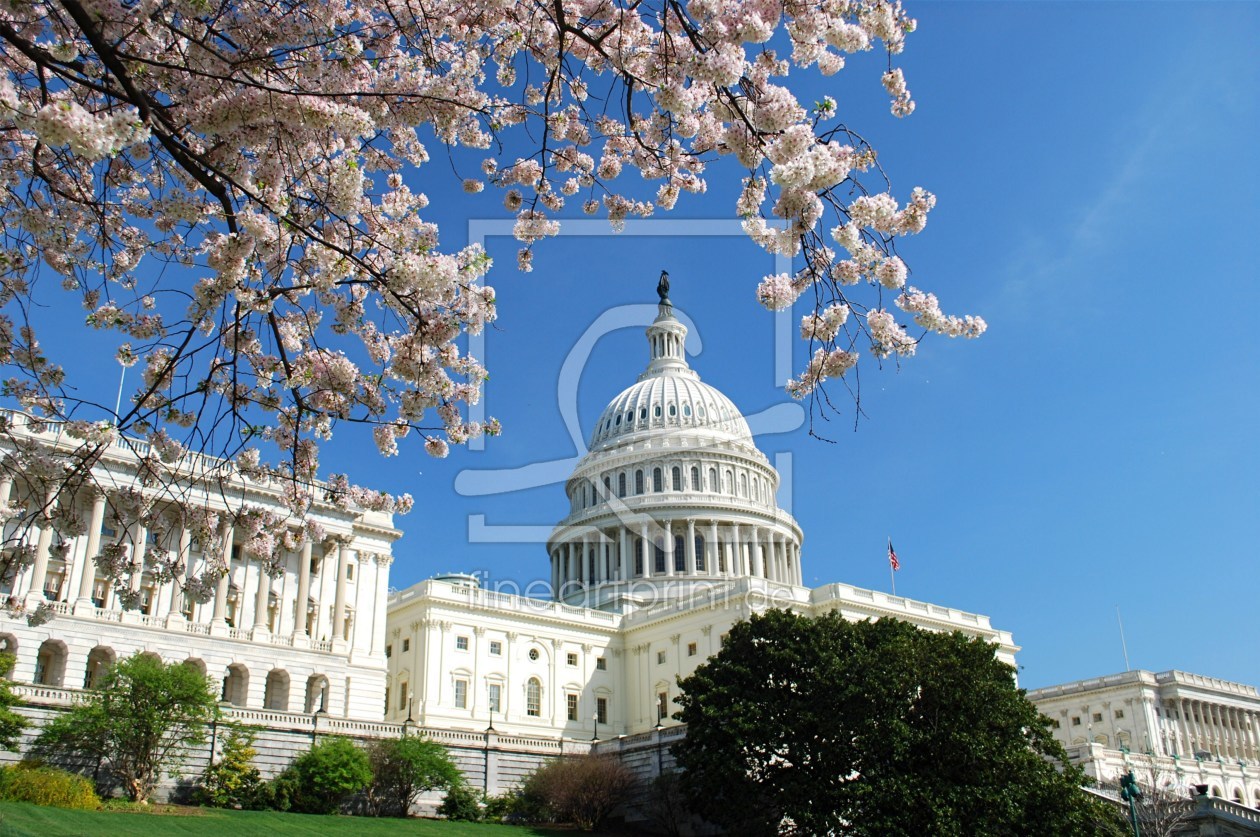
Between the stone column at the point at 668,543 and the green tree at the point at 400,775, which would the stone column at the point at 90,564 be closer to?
the green tree at the point at 400,775

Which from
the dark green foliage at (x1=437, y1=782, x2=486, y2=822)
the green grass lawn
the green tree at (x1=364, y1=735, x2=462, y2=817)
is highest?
the green tree at (x1=364, y1=735, x2=462, y2=817)

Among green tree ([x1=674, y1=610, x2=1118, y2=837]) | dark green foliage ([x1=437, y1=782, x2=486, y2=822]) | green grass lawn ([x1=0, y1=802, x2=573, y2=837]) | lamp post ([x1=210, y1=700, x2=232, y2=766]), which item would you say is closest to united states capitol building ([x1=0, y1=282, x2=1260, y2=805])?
lamp post ([x1=210, y1=700, x2=232, y2=766])

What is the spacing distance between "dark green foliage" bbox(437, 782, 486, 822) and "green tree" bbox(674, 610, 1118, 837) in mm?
8848

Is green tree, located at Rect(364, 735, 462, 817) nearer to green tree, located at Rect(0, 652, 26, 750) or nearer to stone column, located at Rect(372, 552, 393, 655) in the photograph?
green tree, located at Rect(0, 652, 26, 750)

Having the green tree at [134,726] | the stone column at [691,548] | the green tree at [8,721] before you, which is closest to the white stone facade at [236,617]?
the green tree at [134,726]

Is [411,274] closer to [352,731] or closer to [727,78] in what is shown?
[727,78]

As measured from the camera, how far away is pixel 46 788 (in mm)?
33625

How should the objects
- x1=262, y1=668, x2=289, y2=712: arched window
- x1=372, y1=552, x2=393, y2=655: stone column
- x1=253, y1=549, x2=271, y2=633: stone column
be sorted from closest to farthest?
x1=262, y1=668, x2=289, y2=712: arched window, x1=253, y1=549, x2=271, y2=633: stone column, x1=372, y1=552, x2=393, y2=655: stone column

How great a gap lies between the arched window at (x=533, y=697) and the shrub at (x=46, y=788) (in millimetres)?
44233

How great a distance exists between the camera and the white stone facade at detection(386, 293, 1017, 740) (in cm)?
7494

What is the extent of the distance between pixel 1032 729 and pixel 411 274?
122 ft

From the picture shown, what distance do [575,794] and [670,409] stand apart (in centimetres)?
6856

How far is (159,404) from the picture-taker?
12.2 metres

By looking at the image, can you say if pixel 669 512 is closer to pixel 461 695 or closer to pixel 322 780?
pixel 461 695
